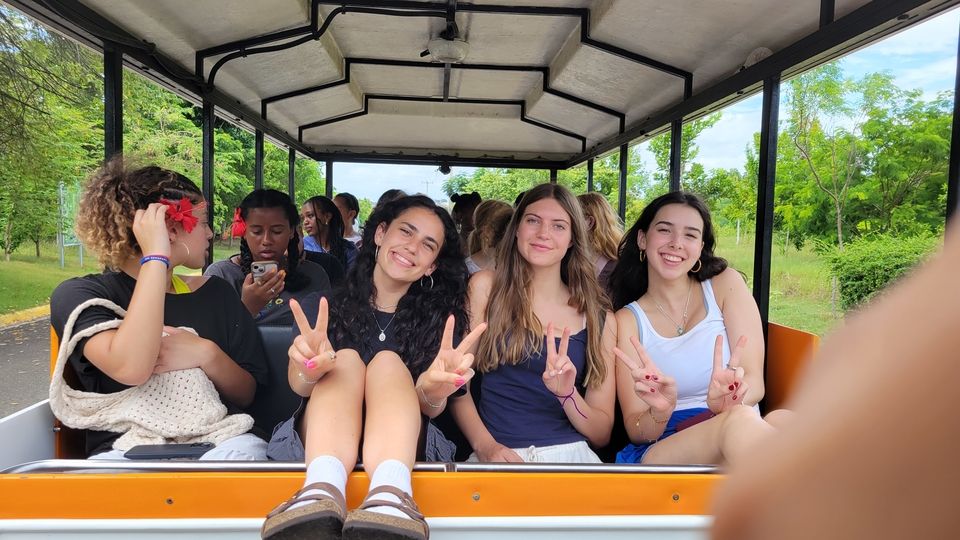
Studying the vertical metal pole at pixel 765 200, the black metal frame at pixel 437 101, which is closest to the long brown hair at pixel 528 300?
the vertical metal pole at pixel 765 200

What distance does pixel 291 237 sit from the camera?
330 centimetres

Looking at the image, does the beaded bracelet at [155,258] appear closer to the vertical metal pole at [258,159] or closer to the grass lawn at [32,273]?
the vertical metal pole at [258,159]

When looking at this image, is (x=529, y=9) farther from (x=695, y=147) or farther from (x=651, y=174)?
(x=695, y=147)

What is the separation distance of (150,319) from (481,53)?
8.78 ft

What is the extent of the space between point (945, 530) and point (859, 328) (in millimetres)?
72

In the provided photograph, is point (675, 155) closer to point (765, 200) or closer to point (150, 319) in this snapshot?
point (765, 200)

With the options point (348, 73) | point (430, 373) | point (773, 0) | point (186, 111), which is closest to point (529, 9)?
point (773, 0)

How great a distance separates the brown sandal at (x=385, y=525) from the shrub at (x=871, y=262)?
902 cm

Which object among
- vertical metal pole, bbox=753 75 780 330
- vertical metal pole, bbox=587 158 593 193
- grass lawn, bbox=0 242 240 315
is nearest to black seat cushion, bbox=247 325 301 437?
vertical metal pole, bbox=753 75 780 330

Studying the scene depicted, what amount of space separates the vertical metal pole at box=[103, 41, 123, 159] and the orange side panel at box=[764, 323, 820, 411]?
2761mm

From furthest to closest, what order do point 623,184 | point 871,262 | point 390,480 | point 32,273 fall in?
point 32,273 < point 871,262 < point 623,184 < point 390,480

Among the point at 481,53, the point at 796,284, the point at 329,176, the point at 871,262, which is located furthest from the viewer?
the point at 796,284

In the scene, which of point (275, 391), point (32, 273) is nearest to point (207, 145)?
point (275, 391)

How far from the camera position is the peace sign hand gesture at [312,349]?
1.75 metres
